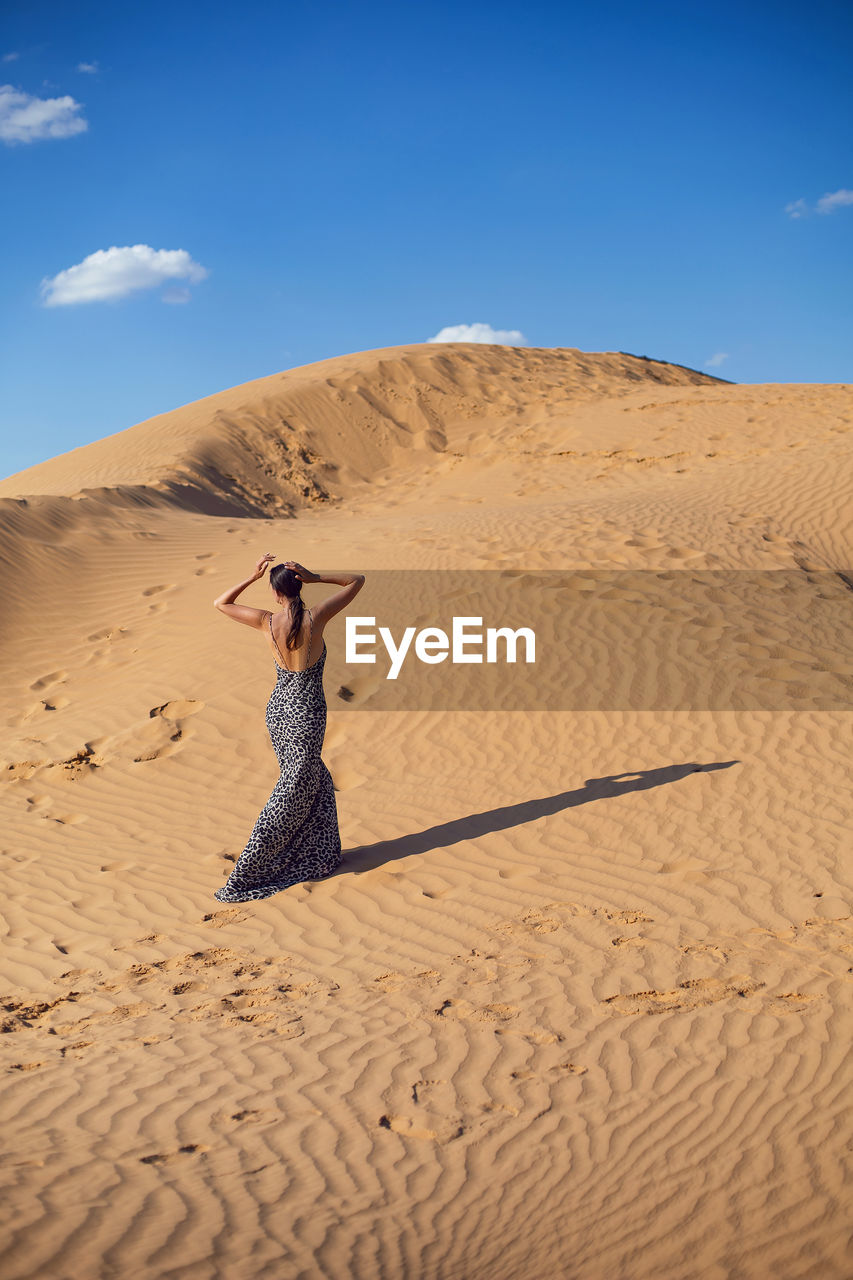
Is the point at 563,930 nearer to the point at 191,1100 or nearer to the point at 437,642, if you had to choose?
the point at 191,1100

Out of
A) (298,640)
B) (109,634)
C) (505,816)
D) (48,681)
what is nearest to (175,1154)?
(298,640)

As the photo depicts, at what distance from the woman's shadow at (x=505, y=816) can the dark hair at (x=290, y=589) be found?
1.57 meters

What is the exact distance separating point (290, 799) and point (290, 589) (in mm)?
1284

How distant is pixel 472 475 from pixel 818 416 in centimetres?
719

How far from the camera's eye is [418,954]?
504cm

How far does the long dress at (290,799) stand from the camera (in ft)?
19.5

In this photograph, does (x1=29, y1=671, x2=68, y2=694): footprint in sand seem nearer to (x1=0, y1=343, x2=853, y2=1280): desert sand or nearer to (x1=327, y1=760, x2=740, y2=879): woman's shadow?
(x1=0, y1=343, x2=853, y2=1280): desert sand

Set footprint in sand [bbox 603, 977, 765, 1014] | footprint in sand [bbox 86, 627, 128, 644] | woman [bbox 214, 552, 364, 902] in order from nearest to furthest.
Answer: footprint in sand [bbox 603, 977, 765, 1014] → woman [bbox 214, 552, 364, 902] → footprint in sand [bbox 86, 627, 128, 644]

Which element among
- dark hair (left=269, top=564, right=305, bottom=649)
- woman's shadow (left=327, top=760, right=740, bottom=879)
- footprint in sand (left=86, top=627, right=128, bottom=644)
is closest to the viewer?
dark hair (left=269, top=564, right=305, bottom=649)

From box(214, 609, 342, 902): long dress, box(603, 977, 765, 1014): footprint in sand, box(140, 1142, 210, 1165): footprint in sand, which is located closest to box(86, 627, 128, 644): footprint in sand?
box(214, 609, 342, 902): long dress

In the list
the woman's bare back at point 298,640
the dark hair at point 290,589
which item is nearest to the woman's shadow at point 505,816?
the woman's bare back at point 298,640

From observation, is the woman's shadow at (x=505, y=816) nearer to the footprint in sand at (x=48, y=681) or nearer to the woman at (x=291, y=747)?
Answer: the woman at (x=291, y=747)

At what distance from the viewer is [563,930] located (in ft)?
17.0

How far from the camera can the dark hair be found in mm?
5730
